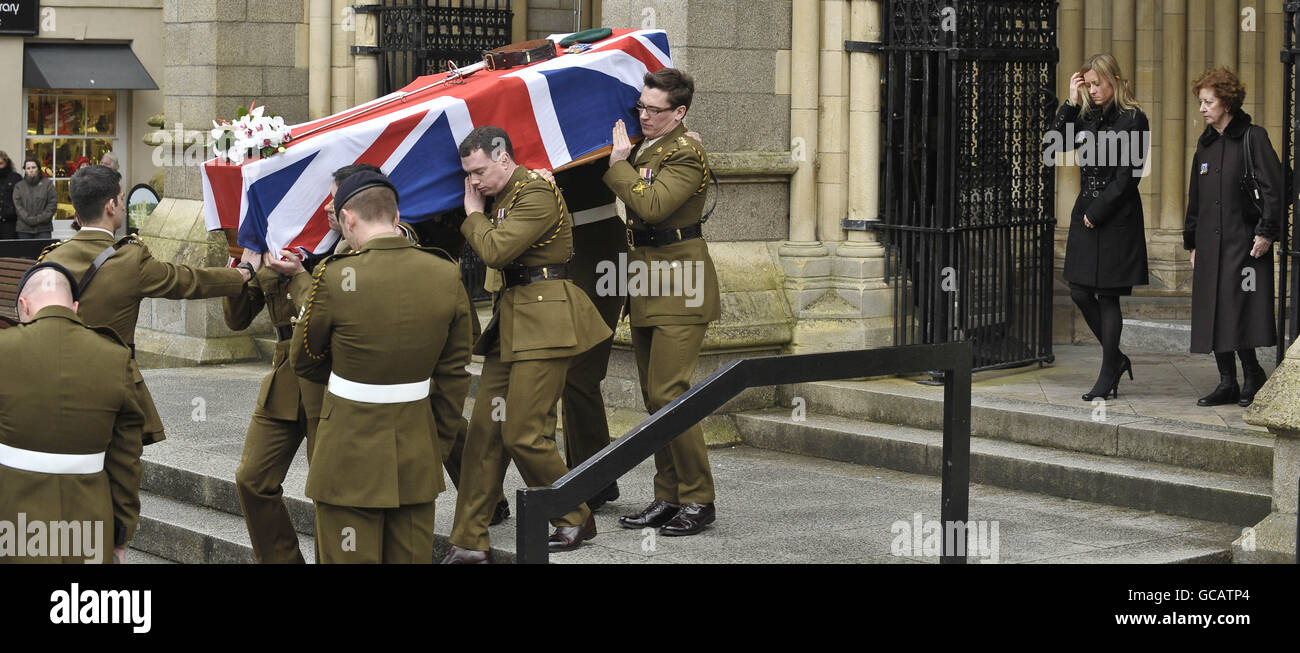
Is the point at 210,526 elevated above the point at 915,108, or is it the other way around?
the point at 915,108

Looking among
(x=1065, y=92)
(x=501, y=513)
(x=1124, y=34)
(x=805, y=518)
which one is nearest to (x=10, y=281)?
(x=501, y=513)

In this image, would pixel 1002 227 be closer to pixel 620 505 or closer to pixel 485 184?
pixel 620 505

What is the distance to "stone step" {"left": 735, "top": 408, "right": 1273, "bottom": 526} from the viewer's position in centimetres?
730

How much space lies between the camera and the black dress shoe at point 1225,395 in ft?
28.1

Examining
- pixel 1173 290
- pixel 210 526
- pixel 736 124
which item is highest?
pixel 736 124

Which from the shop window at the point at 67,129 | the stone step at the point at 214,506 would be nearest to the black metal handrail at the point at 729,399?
the stone step at the point at 214,506

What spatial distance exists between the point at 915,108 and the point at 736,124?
1028mm

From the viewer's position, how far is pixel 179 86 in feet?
40.6

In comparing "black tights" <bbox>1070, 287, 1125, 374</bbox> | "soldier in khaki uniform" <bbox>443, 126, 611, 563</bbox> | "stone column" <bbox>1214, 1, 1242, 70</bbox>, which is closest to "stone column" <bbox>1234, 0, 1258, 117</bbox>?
"stone column" <bbox>1214, 1, 1242, 70</bbox>

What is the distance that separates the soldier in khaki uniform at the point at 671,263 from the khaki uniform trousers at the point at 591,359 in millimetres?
283

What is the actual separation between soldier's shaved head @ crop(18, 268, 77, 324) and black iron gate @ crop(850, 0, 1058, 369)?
194 inches

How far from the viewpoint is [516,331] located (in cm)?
661

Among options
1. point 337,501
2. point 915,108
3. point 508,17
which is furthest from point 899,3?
point 337,501

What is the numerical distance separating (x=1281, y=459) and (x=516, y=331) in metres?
2.80
